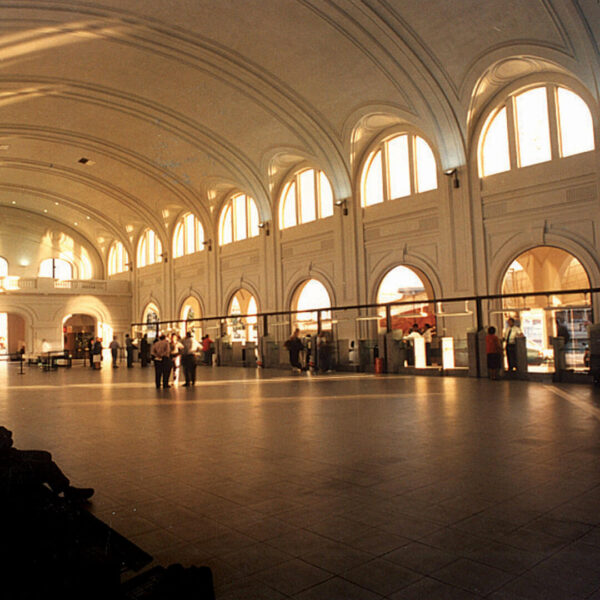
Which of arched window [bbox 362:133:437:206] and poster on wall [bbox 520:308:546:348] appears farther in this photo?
arched window [bbox 362:133:437:206]

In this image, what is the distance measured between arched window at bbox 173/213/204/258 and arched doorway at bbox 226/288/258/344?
4.19m

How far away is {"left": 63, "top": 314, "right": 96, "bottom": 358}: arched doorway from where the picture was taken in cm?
3691

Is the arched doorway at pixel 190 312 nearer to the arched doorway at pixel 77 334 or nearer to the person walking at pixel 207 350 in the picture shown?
the person walking at pixel 207 350

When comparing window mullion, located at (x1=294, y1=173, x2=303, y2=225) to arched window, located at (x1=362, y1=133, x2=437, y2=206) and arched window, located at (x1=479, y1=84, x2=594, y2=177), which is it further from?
arched window, located at (x1=479, y1=84, x2=594, y2=177)

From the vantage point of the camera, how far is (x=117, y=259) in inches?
1524

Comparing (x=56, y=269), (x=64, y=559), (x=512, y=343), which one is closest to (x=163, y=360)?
(x=512, y=343)

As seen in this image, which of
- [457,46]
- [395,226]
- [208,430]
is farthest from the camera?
[395,226]

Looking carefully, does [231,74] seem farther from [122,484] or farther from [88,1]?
[122,484]

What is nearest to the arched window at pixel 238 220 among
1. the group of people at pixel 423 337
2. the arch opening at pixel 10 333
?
the group of people at pixel 423 337

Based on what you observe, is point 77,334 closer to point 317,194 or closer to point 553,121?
point 317,194

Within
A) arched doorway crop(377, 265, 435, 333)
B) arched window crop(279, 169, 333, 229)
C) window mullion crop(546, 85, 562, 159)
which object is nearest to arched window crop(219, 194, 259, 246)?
arched window crop(279, 169, 333, 229)

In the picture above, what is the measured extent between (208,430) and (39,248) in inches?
1357

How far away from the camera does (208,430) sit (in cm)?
728

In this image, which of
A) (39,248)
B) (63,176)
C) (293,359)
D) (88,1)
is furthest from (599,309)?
(39,248)
